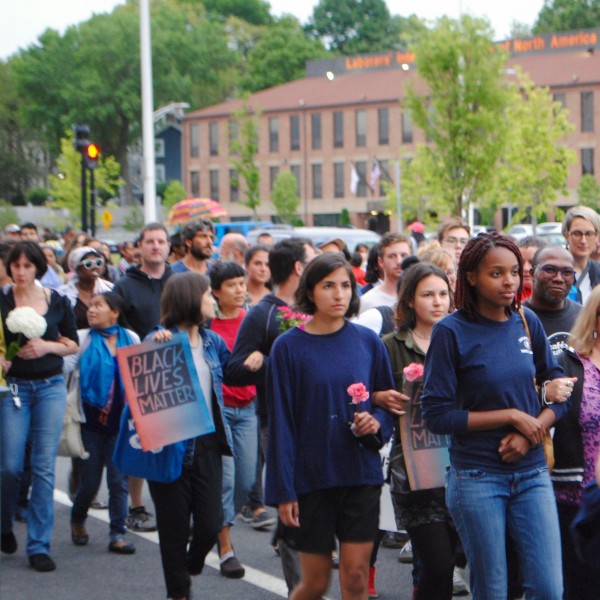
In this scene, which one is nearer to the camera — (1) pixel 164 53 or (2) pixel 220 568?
(2) pixel 220 568

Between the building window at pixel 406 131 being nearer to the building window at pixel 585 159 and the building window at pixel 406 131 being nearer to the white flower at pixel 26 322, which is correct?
the building window at pixel 585 159

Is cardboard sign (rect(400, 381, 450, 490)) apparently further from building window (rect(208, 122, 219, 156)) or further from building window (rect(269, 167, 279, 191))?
building window (rect(208, 122, 219, 156))

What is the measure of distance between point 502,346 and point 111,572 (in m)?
3.80

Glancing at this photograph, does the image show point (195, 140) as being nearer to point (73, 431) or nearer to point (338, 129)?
point (338, 129)

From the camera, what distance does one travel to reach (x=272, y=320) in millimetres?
7516

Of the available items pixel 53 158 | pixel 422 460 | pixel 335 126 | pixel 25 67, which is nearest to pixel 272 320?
pixel 422 460

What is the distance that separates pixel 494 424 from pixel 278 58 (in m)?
93.8

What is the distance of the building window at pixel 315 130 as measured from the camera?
273 feet

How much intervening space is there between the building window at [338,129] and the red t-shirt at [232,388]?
74.5 m

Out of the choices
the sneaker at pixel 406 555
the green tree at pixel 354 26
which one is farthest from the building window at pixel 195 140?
the sneaker at pixel 406 555

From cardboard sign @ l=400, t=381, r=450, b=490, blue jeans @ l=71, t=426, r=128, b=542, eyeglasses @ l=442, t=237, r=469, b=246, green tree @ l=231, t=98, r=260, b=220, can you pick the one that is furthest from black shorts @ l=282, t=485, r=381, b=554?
green tree @ l=231, t=98, r=260, b=220

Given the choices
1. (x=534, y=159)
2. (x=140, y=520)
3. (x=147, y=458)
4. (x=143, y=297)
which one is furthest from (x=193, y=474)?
(x=534, y=159)

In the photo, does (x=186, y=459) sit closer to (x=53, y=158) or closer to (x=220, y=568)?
(x=220, y=568)

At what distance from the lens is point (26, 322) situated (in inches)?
310
